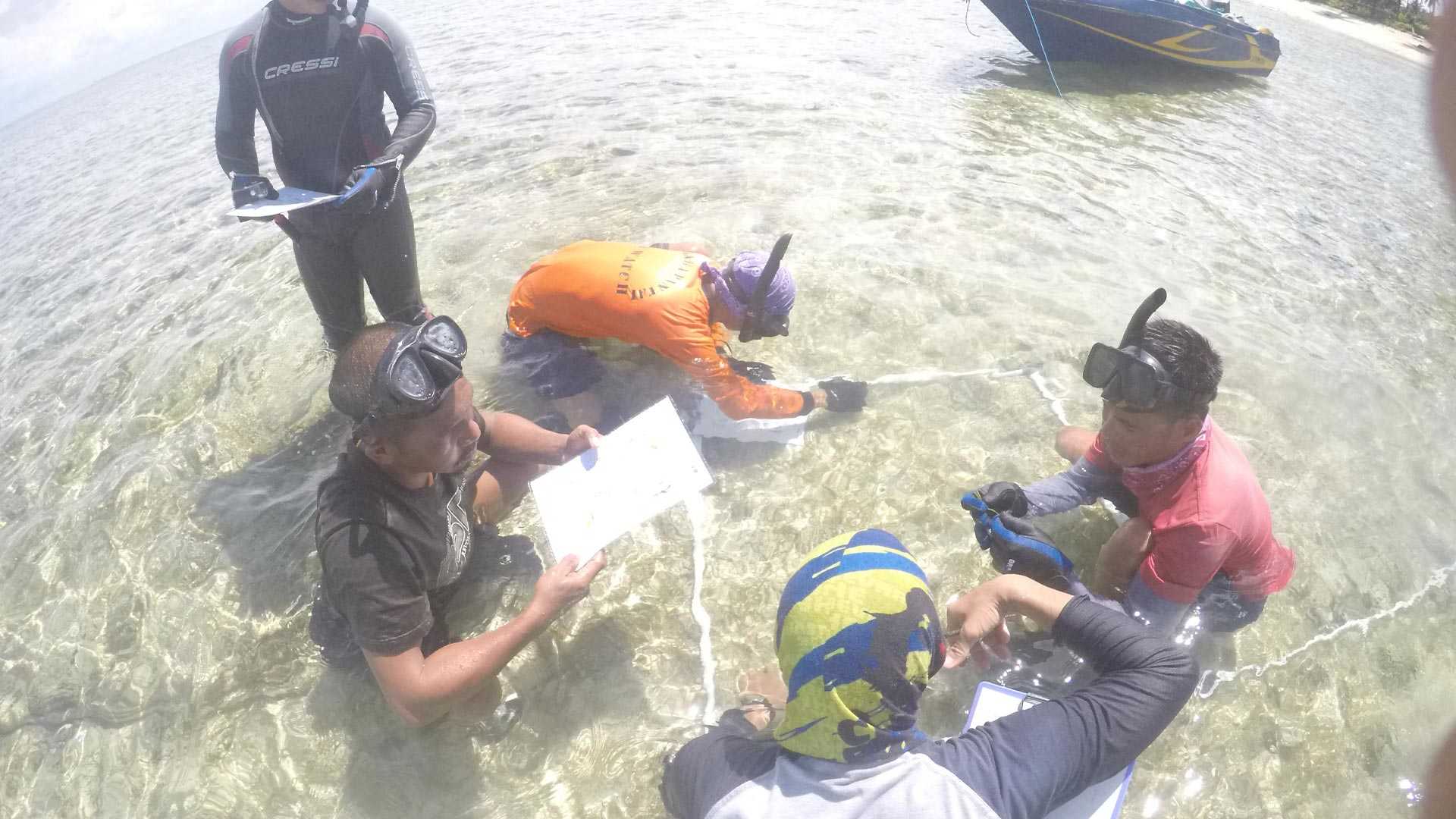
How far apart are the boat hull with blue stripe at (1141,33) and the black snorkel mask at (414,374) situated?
13.0 metres

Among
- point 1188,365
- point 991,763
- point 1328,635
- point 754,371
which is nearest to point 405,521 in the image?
point 991,763

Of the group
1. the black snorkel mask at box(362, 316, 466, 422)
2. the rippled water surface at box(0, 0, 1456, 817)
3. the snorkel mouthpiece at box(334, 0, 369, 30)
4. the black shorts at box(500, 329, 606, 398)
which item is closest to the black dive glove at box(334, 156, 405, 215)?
the snorkel mouthpiece at box(334, 0, 369, 30)

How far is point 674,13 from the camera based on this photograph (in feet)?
50.7

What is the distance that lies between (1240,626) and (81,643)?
519cm

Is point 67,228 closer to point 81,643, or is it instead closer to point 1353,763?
point 81,643

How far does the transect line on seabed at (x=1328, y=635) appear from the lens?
2916mm

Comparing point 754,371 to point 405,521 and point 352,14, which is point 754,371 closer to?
point 405,521

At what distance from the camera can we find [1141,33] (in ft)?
38.7

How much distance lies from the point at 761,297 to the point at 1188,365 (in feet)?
6.26

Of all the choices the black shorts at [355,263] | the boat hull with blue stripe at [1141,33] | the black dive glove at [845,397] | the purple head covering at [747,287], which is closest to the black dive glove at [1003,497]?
the black dive glove at [845,397]

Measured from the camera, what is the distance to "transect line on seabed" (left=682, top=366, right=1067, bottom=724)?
295 cm

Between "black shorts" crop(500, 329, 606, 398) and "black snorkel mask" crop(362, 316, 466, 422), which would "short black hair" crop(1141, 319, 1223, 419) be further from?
"black shorts" crop(500, 329, 606, 398)

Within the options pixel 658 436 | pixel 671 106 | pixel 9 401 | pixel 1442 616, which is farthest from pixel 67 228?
pixel 1442 616

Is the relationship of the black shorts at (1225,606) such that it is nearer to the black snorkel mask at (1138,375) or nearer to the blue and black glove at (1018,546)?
the blue and black glove at (1018,546)
